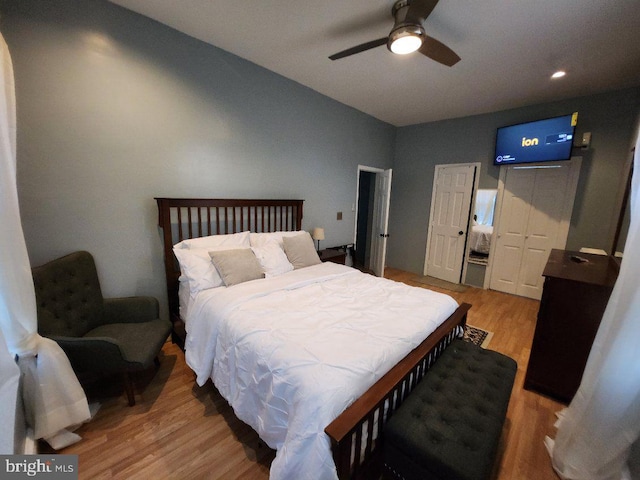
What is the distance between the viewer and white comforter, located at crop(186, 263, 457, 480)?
104 centimetres

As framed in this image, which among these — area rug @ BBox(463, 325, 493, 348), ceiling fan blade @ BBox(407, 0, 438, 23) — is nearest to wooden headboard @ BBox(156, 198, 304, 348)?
ceiling fan blade @ BBox(407, 0, 438, 23)

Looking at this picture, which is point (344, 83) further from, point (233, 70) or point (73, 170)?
point (73, 170)

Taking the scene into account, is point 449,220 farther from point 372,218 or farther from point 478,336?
point 478,336

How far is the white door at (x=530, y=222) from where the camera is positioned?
11.2ft

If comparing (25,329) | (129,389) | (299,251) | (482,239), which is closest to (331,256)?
(299,251)

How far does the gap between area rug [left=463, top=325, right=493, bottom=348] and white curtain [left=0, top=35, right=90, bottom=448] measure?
10.7ft

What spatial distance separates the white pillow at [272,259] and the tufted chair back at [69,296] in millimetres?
1282

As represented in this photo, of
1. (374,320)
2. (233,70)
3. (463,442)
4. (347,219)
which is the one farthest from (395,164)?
(463,442)

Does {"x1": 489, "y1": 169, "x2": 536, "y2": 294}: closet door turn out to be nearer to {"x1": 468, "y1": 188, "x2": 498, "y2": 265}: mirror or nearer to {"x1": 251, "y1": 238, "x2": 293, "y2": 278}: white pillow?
{"x1": 468, "y1": 188, "x2": 498, "y2": 265}: mirror

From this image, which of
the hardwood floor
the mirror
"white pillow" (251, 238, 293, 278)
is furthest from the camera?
the mirror

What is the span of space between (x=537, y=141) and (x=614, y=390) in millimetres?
3349

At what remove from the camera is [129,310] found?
206cm

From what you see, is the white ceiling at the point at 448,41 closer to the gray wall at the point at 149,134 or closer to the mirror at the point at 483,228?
the gray wall at the point at 149,134

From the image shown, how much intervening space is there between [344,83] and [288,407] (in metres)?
3.35
